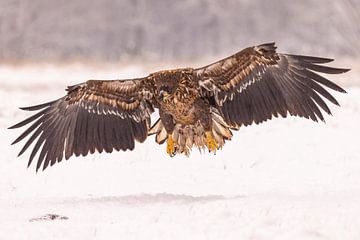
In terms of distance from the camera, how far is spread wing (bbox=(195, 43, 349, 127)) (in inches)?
323

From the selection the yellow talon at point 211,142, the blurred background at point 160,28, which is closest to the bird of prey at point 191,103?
the yellow talon at point 211,142

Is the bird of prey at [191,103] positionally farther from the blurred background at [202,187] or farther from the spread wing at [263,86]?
the blurred background at [202,187]

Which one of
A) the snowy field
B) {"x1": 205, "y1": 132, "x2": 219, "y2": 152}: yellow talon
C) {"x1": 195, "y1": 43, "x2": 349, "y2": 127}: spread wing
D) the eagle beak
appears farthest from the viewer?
{"x1": 205, "y1": 132, "x2": 219, "y2": 152}: yellow talon

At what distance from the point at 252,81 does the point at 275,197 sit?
1.40 m

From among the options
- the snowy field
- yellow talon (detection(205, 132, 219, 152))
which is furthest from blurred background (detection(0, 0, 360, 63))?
yellow talon (detection(205, 132, 219, 152))

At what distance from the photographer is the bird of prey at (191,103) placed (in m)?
8.13

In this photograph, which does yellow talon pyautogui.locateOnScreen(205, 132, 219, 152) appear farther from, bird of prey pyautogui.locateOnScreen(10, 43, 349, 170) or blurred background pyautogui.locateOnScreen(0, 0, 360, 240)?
blurred background pyautogui.locateOnScreen(0, 0, 360, 240)

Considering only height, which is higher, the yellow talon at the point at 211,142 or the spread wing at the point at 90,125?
the spread wing at the point at 90,125

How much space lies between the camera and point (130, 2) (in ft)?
143

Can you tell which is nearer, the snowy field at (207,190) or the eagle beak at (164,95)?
the snowy field at (207,190)

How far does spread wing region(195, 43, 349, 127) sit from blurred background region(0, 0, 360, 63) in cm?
3191

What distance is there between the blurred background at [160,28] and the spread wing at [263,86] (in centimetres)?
3191

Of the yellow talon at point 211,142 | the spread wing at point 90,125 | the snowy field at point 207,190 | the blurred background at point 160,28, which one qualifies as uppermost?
the blurred background at point 160,28

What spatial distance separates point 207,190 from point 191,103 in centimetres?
160
